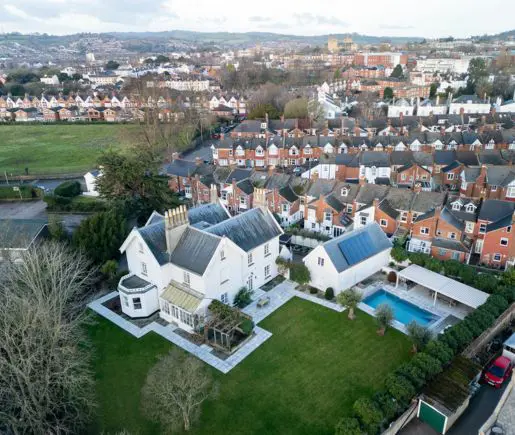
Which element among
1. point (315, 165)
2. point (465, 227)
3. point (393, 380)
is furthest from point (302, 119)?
point (393, 380)

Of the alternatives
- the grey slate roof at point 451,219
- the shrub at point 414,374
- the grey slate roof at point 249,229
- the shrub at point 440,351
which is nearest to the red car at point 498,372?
the shrub at point 440,351

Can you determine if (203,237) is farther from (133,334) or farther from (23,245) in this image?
(23,245)

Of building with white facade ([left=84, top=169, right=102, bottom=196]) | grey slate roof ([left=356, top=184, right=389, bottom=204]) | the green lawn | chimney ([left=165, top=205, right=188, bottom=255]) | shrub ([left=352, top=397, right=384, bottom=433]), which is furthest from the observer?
building with white facade ([left=84, top=169, right=102, bottom=196])

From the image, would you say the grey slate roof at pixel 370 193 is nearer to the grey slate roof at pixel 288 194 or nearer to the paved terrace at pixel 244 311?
the grey slate roof at pixel 288 194

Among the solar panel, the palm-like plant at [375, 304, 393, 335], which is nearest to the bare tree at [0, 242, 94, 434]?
the palm-like plant at [375, 304, 393, 335]

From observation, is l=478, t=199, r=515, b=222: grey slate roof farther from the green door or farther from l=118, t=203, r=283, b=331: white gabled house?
the green door
